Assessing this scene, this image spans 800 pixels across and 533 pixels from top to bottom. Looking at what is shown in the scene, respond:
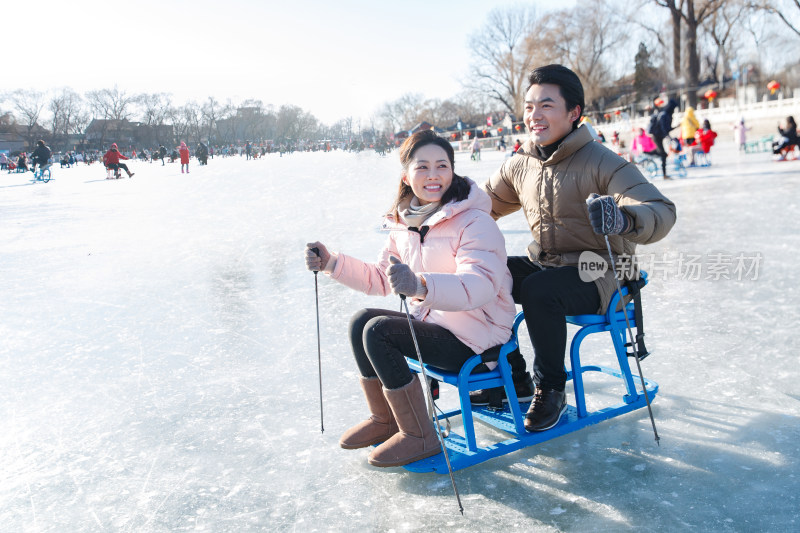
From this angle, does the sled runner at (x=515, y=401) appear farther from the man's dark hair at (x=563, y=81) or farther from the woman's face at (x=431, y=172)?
the man's dark hair at (x=563, y=81)

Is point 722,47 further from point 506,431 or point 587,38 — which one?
point 506,431

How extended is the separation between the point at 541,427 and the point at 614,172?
964 millimetres

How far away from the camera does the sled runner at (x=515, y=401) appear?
7.36ft

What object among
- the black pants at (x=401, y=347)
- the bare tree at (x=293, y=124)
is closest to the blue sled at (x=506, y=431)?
the black pants at (x=401, y=347)

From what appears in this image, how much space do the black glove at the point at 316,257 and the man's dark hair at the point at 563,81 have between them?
107 cm

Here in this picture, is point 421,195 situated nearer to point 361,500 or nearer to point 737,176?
point 361,500

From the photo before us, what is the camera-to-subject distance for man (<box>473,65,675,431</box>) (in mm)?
2361

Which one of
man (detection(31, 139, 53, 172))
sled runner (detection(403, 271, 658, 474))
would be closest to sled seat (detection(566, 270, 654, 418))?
sled runner (detection(403, 271, 658, 474))

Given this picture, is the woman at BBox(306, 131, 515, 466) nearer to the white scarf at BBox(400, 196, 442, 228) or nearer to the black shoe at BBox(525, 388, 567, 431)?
the white scarf at BBox(400, 196, 442, 228)

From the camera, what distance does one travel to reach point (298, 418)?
9.34 feet

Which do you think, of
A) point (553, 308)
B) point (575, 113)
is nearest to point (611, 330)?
point (553, 308)

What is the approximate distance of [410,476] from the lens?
90.7 inches

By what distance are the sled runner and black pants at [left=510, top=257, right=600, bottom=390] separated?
7cm

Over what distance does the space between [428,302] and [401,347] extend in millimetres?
240
